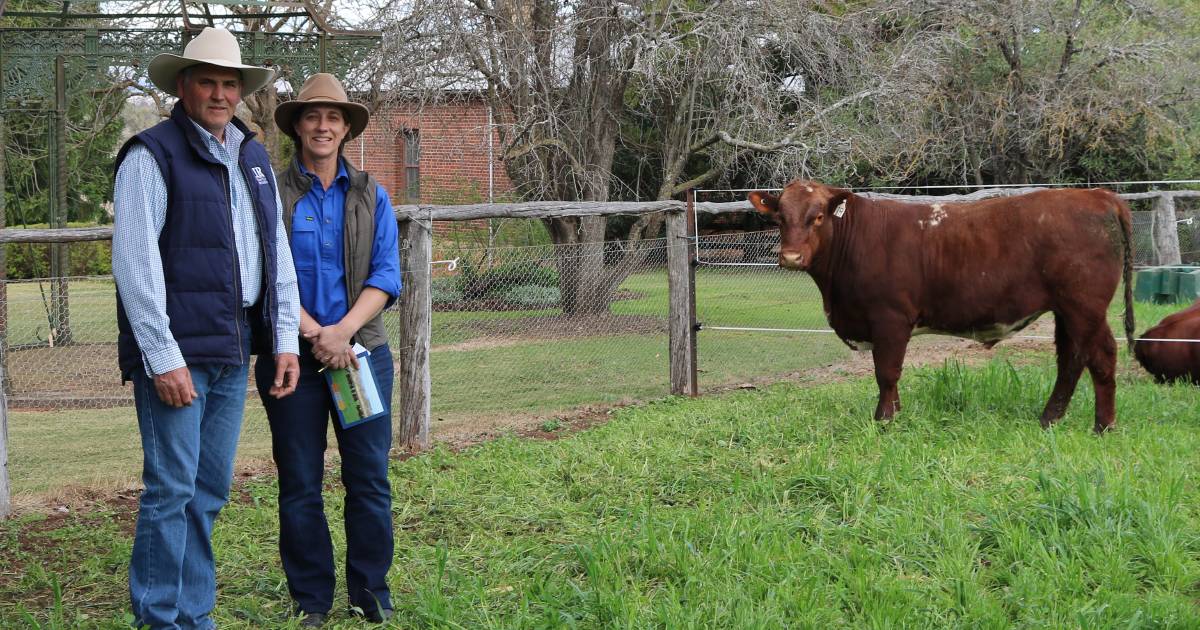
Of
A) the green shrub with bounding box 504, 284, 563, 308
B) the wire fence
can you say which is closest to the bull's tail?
the wire fence

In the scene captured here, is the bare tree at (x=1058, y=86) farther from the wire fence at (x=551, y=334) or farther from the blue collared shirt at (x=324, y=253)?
the blue collared shirt at (x=324, y=253)

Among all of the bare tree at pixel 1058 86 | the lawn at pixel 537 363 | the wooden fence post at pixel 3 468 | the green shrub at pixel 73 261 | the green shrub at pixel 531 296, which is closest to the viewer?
the wooden fence post at pixel 3 468

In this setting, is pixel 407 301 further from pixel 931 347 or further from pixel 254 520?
pixel 931 347

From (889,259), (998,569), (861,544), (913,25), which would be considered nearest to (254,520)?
(861,544)

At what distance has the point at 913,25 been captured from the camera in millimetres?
17641

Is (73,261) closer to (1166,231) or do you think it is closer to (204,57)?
(1166,231)

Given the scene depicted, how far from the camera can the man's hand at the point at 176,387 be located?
329 centimetres

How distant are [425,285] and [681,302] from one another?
9.33ft

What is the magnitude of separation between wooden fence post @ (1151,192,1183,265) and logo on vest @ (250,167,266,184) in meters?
12.0

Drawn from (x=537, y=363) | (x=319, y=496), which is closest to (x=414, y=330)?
(x=319, y=496)

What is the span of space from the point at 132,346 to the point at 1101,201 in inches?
226

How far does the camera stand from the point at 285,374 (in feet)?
12.2

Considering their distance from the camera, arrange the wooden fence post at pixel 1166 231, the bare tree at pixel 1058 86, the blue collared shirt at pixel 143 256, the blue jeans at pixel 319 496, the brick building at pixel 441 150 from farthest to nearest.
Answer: the bare tree at pixel 1058 86 < the brick building at pixel 441 150 < the wooden fence post at pixel 1166 231 < the blue jeans at pixel 319 496 < the blue collared shirt at pixel 143 256

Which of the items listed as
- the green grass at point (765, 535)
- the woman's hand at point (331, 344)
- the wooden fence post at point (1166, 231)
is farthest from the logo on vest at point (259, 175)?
the wooden fence post at point (1166, 231)
